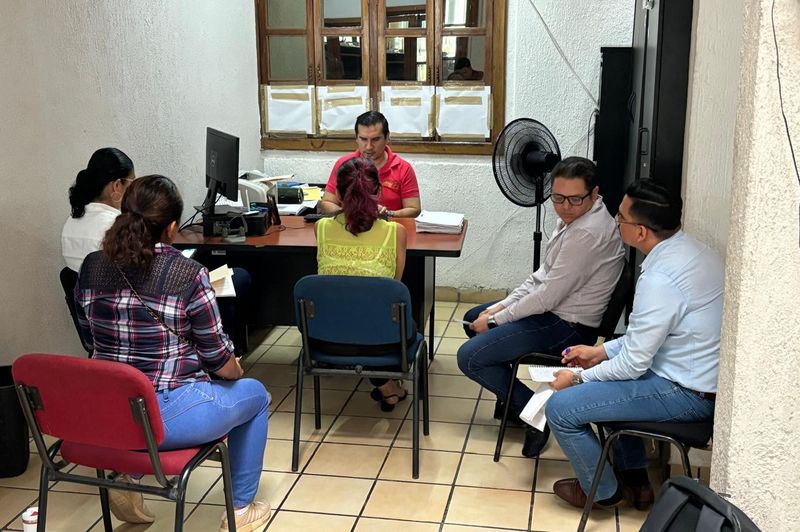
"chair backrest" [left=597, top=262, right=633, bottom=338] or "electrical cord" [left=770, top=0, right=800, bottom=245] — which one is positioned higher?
"electrical cord" [left=770, top=0, right=800, bottom=245]

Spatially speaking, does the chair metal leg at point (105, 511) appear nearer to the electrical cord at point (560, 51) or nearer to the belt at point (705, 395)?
the belt at point (705, 395)

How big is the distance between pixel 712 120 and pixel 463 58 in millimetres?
2777

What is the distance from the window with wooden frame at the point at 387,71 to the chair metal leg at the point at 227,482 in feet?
11.4

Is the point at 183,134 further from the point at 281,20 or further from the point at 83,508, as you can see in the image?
the point at 83,508

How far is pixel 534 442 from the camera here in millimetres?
3467

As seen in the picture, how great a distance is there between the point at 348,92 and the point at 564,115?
1466 millimetres

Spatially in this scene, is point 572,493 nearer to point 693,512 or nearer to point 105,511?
point 693,512

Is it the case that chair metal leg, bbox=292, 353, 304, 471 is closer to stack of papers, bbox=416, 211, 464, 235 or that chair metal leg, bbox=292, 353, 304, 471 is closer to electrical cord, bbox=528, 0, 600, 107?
stack of papers, bbox=416, 211, 464, 235

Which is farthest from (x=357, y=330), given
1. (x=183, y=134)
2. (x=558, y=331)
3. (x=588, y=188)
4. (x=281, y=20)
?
(x=281, y=20)

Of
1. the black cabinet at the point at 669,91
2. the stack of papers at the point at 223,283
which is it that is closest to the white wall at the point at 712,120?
the black cabinet at the point at 669,91

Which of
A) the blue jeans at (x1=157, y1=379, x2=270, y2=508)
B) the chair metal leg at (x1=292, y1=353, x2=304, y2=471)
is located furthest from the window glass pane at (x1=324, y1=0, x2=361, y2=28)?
the blue jeans at (x1=157, y1=379, x2=270, y2=508)

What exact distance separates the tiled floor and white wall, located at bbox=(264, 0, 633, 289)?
174cm

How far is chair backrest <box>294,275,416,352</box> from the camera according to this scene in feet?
10.4

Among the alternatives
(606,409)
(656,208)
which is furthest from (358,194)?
(606,409)
